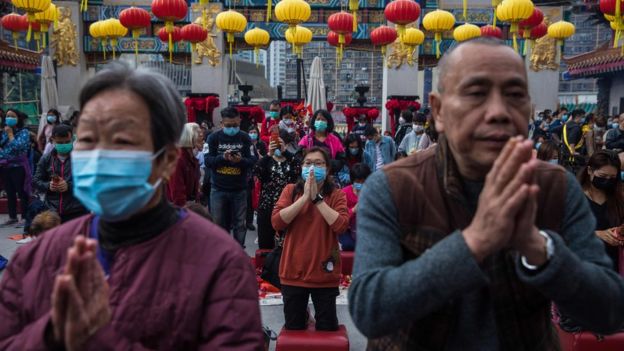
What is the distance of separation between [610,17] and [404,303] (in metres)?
7.96

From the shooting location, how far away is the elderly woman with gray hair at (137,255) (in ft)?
3.92

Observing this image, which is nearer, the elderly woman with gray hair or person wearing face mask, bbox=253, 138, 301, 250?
the elderly woman with gray hair

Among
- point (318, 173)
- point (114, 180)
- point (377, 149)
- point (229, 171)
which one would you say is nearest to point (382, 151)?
point (377, 149)

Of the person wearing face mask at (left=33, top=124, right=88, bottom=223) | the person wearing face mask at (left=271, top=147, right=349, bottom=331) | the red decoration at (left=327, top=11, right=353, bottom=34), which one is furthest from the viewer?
the red decoration at (left=327, top=11, right=353, bottom=34)

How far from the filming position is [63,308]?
42.1 inches

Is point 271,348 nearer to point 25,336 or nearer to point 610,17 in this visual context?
point 25,336

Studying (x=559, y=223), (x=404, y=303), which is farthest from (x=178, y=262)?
(x=559, y=223)

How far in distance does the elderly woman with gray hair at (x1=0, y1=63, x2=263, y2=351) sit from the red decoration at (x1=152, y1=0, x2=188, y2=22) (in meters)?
8.79

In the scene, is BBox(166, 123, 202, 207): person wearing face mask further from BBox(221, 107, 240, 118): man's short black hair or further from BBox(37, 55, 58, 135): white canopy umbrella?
BBox(37, 55, 58, 135): white canopy umbrella

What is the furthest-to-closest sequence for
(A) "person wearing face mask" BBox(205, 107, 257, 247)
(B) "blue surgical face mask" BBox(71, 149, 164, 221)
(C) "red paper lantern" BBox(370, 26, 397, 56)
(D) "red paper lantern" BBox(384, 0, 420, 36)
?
(C) "red paper lantern" BBox(370, 26, 397, 56) → (D) "red paper lantern" BBox(384, 0, 420, 36) → (A) "person wearing face mask" BBox(205, 107, 257, 247) → (B) "blue surgical face mask" BBox(71, 149, 164, 221)

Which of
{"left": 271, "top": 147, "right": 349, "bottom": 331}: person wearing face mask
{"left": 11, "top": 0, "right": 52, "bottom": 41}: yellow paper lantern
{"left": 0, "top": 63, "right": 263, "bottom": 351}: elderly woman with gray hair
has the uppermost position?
{"left": 11, "top": 0, "right": 52, "bottom": 41}: yellow paper lantern

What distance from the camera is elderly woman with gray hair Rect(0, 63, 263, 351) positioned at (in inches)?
47.1

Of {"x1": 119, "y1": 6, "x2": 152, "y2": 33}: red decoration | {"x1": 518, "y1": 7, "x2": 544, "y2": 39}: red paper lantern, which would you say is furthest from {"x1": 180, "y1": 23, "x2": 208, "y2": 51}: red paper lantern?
{"x1": 518, "y1": 7, "x2": 544, "y2": 39}: red paper lantern

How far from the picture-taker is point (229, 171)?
19.5 ft
